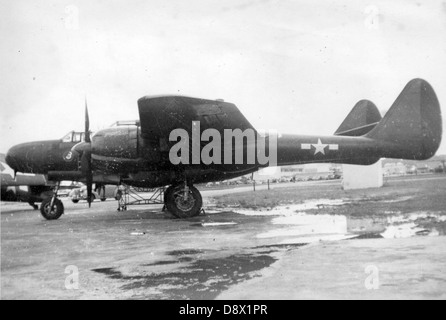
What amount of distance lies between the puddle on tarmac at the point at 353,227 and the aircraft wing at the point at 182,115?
3.20 m

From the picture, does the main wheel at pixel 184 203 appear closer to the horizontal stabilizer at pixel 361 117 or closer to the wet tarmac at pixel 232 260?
the wet tarmac at pixel 232 260

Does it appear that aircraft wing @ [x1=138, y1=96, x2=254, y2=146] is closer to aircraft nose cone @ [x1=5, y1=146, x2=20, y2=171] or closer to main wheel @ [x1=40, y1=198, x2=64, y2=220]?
main wheel @ [x1=40, y1=198, x2=64, y2=220]

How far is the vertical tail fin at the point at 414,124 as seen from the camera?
12719 mm

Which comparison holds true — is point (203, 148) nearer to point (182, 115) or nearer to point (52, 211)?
point (182, 115)

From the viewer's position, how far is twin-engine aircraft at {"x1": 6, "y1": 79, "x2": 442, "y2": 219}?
40.1 feet

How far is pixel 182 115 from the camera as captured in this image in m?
11.5

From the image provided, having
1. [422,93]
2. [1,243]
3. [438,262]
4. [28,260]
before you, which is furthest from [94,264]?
[422,93]

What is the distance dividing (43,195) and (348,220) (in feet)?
49.4

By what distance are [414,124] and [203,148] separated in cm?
665

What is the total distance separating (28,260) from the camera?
645 cm
